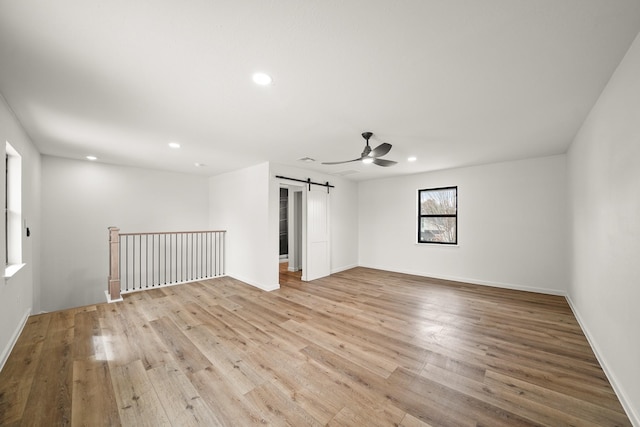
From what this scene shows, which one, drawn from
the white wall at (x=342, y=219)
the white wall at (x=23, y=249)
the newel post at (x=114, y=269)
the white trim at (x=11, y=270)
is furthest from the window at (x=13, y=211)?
the white wall at (x=342, y=219)

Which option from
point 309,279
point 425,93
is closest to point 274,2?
point 425,93

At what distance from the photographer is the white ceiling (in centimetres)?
139

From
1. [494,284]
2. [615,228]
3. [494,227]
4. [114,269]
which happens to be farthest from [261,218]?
[494,284]

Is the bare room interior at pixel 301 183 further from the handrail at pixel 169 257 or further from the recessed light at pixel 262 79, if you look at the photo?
the handrail at pixel 169 257

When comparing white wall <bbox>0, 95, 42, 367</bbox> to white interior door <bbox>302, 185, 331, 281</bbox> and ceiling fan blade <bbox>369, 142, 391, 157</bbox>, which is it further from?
white interior door <bbox>302, 185, 331, 281</bbox>

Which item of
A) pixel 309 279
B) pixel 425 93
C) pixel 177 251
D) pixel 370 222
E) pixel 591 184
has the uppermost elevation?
pixel 425 93

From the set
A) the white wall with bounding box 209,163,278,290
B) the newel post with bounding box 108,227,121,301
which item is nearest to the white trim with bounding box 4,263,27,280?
the newel post with bounding box 108,227,121,301

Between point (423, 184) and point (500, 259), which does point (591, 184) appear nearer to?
point (500, 259)

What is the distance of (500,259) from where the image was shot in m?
5.02

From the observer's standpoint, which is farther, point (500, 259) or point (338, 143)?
point (500, 259)

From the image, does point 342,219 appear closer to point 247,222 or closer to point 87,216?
point 247,222

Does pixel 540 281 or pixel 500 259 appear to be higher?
pixel 500 259

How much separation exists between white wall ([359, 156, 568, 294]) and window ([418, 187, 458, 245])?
0.44 ft

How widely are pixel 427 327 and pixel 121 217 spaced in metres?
6.38
